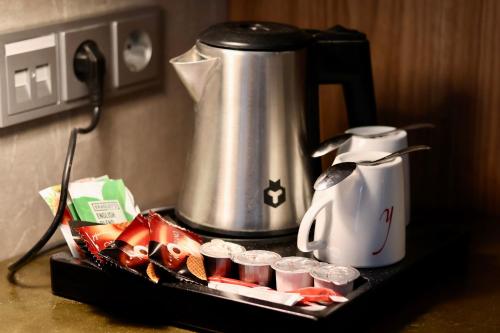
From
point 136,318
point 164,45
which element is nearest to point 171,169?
point 164,45

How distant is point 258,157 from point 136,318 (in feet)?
0.69

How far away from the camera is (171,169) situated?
4.38 feet

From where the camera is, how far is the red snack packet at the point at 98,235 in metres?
0.97

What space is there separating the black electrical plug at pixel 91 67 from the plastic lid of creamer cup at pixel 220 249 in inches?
10.4

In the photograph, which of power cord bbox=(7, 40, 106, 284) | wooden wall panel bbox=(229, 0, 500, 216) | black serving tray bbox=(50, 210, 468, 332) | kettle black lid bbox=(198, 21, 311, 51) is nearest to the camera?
black serving tray bbox=(50, 210, 468, 332)

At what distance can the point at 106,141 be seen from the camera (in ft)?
3.96

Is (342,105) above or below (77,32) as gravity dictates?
below

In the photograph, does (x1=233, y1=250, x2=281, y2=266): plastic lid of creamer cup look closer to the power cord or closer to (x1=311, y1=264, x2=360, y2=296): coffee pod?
(x1=311, y1=264, x2=360, y2=296): coffee pod

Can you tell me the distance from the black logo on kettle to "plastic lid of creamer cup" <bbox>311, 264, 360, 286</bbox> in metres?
0.11

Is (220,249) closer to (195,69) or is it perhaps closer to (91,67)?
(195,69)

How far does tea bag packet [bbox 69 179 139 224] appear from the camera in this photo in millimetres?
1046

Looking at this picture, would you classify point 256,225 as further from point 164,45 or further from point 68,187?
point 164,45

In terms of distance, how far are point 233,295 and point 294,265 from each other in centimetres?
7

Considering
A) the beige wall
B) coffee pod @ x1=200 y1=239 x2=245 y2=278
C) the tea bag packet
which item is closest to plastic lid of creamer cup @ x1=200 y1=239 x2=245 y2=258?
coffee pod @ x1=200 y1=239 x2=245 y2=278
